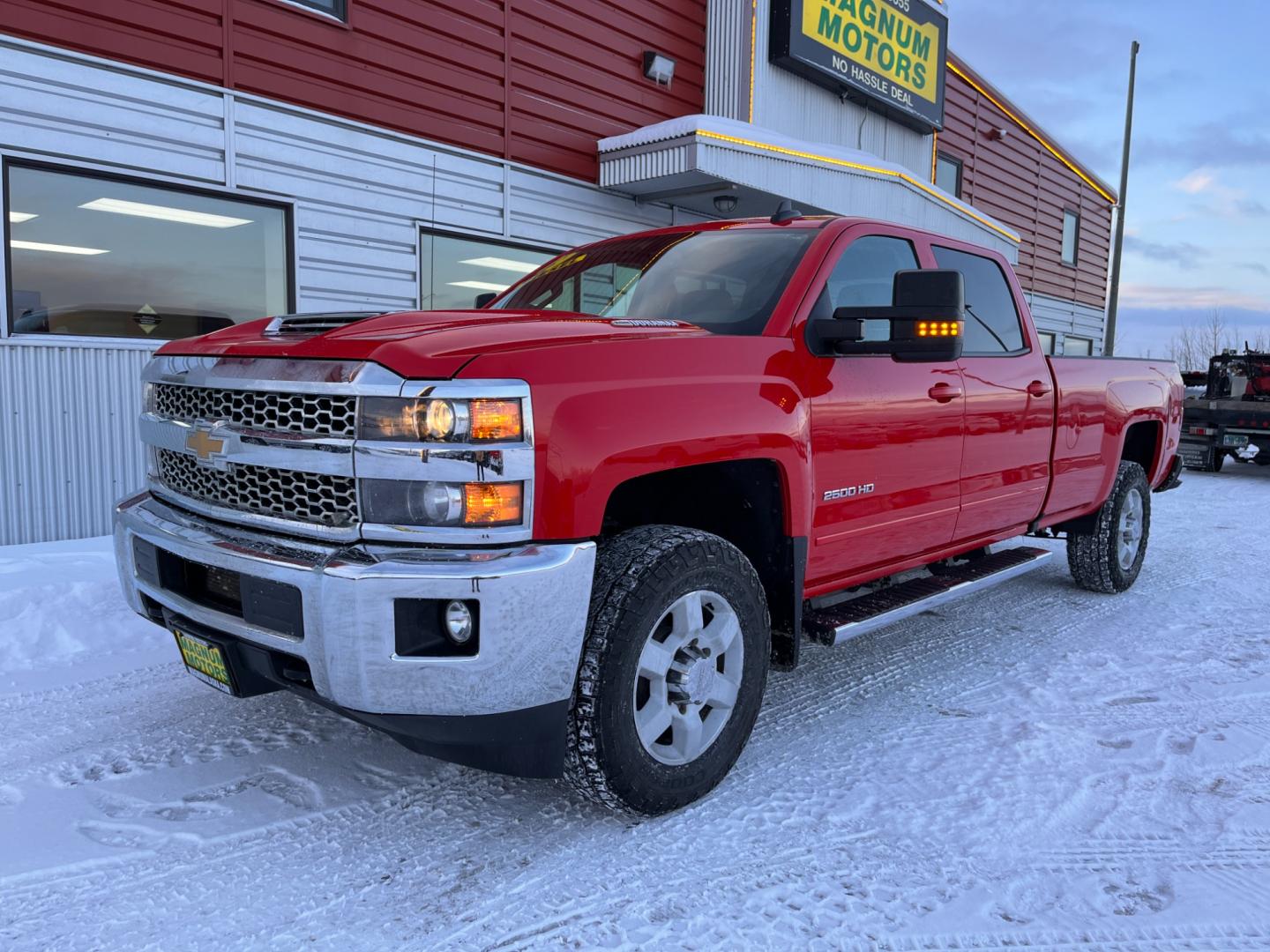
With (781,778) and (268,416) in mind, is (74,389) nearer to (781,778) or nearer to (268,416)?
(268,416)

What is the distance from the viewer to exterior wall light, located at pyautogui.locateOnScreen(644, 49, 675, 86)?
10242 millimetres

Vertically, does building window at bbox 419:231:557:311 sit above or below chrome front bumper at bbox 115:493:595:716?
above

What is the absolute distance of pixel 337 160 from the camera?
777 centimetres

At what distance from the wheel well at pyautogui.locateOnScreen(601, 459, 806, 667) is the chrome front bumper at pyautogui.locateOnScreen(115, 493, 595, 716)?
0.74 m

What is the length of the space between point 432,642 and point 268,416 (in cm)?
81

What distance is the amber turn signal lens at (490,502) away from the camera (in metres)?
2.31

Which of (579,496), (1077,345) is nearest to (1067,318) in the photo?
(1077,345)

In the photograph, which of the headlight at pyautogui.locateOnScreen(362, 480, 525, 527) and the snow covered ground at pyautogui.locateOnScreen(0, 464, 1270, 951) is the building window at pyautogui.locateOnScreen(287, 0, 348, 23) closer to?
the snow covered ground at pyautogui.locateOnScreen(0, 464, 1270, 951)

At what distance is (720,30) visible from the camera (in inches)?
430

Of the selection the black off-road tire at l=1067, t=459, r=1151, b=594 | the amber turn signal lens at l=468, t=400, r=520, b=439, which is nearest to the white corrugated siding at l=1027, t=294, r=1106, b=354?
the black off-road tire at l=1067, t=459, r=1151, b=594

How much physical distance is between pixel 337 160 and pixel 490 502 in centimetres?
646

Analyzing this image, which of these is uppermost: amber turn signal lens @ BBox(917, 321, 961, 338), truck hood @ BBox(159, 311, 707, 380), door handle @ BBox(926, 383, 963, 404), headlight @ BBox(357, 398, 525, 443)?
amber turn signal lens @ BBox(917, 321, 961, 338)

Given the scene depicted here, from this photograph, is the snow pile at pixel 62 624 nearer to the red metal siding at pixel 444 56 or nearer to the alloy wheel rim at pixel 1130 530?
the red metal siding at pixel 444 56

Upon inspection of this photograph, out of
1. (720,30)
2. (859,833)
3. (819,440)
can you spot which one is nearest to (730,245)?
(819,440)
